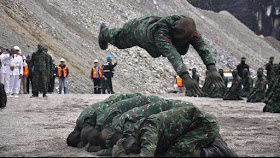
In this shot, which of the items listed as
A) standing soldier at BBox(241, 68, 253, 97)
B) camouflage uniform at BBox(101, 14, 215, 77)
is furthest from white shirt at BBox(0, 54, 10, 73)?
standing soldier at BBox(241, 68, 253, 97)

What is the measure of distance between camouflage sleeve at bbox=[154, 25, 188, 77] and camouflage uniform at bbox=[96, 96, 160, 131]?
78cm

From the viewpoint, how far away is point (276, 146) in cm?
580

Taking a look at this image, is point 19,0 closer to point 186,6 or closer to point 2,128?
point 2,128

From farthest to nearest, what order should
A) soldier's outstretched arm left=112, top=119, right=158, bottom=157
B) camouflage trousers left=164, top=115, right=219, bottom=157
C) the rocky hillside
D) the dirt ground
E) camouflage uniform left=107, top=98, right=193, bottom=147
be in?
the rocky hillside → the dirt ground → camouflage uniform left=107, top=98, right=193, bottom=147 → camouflage trousers left=164, top=115, right=219, bottom=157 → soldier's outstretched arm left=112, top=119, right=158, bottom=157

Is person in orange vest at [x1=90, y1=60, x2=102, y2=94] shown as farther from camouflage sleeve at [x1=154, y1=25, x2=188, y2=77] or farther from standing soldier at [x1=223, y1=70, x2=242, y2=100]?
camouflage sleeve at [x1=154, y1=25, x2=188, y2=77]

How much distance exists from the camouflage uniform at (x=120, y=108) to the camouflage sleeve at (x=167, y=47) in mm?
784

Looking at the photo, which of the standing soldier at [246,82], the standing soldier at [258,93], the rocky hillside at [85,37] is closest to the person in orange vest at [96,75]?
the rocky hillside at [85,37]

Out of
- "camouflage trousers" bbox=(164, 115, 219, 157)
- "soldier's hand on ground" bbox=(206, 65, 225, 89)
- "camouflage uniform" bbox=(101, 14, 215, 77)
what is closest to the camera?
"camouflage trousers" bbox=(164, 115, 219, 157)

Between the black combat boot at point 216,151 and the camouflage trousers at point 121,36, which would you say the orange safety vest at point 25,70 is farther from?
the black combat boot at point 216,151

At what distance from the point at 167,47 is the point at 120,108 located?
1321 millimetres

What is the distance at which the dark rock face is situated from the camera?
257ft

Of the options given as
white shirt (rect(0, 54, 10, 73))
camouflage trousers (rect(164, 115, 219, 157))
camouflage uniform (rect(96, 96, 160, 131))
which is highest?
white shirt (rect(0, 54, 10, 73))

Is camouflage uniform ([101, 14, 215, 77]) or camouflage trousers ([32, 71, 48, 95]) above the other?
camouflage uniform ([101, 14, 215, 77])

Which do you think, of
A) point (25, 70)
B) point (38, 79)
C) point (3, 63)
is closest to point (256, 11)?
point (25, 70)
